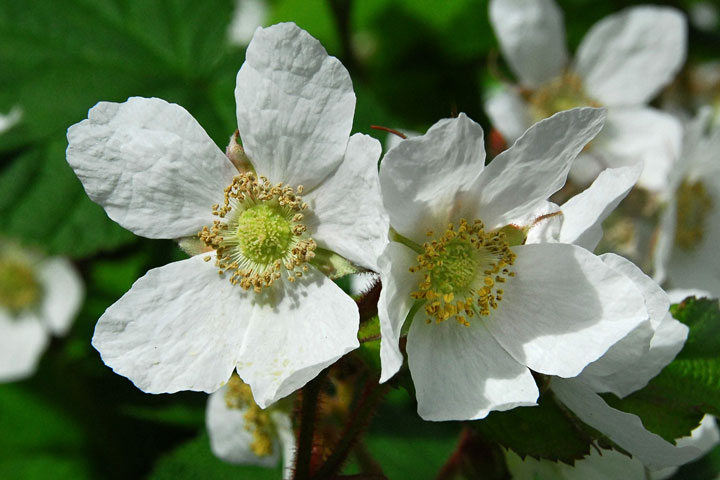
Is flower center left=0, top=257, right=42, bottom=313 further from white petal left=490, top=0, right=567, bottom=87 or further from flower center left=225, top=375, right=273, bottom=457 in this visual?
white petal left=490, top=0, right=567, bottom=87

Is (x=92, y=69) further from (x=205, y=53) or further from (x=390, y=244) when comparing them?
(x=390, y=244)

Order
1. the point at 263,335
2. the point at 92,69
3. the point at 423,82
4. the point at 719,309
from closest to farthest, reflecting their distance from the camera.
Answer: the point at 263,335
the point at 719,309
the point at 92,69
the point at 423,82

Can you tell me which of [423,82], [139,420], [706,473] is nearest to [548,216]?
[706,473]

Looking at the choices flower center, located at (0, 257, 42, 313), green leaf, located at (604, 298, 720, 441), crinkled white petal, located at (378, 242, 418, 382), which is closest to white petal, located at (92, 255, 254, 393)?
crinkled white petal, located at (378, 242, 418, 382)

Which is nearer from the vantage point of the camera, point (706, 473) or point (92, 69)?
point (706, 473)

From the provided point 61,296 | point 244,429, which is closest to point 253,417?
point 244,429

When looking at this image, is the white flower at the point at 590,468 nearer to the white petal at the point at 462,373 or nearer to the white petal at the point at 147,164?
the white petal at the point at 462,373
